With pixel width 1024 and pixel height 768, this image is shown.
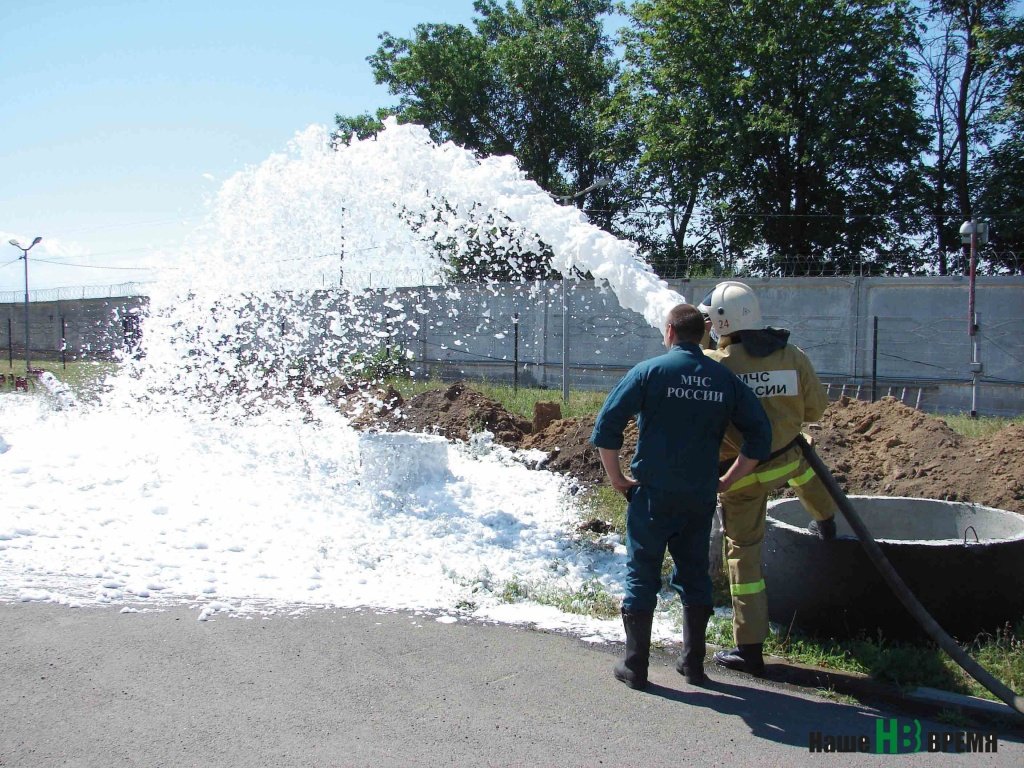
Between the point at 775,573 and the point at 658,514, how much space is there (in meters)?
1.19

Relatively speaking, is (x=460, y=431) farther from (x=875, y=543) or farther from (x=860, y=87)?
(x=860, y=87)

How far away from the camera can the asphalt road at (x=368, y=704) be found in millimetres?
3402

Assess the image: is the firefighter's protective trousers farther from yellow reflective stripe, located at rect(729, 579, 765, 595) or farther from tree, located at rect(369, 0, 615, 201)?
tree, located at rect(369, 0, 615, 201)

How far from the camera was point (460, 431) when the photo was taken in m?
11.4

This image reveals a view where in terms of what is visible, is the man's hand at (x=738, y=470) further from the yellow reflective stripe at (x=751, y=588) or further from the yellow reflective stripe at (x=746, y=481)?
the yellow reflective stripe at (x=751, y=588)

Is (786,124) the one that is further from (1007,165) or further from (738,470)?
(738,470)

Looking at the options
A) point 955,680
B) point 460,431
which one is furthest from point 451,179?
point 955,680

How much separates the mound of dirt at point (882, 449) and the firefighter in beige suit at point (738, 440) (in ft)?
11.6

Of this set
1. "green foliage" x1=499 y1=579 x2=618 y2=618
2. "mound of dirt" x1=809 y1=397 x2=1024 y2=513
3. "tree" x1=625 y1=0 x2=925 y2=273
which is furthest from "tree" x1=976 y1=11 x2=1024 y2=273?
"green foliage" x1=499 y1=579 x2=618 y2=618

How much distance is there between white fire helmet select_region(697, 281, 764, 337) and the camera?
4.48 meters

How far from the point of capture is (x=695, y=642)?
416cm

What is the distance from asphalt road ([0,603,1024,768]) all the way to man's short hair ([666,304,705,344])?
171 cm

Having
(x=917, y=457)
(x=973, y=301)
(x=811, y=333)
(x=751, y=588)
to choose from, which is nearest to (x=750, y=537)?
(x=751, y=588)

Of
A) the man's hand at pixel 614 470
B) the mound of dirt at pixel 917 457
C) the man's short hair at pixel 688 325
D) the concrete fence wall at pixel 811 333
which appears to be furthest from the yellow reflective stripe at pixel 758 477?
the concrete fence wall at pixel 811 333
